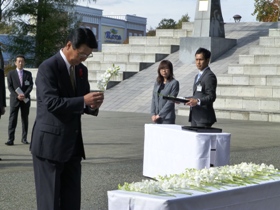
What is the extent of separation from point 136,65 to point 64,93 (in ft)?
83.2

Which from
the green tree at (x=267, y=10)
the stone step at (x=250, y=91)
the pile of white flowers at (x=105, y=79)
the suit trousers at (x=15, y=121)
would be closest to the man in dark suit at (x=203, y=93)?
the pile of white flowers at (x=105, y=79)

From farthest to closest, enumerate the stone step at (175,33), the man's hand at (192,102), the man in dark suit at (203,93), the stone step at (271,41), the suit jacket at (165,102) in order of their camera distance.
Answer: the stone step at (175,33) < the stone step at (271,41) < the suit jacket at (165,102) < the man in dark suit at (203,93) < the man's hand at (192,102)

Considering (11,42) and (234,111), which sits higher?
(11,42)

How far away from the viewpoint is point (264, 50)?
27594 millimetres

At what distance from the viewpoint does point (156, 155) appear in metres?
10.7

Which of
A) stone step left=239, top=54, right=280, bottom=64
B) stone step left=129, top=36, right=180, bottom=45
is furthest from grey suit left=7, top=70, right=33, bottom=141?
stone step left=129, top=36, right=180, bottom=45

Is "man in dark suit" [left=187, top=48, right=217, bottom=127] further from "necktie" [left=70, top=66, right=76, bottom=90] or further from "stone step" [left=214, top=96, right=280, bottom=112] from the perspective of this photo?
"stone step" [left=214, top=96, right=280, bottom=112]

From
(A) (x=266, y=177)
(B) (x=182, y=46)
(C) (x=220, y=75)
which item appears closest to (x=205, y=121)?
(A) (x=266, y=177)

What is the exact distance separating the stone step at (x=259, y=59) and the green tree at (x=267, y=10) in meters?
24.8

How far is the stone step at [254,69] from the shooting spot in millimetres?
25625

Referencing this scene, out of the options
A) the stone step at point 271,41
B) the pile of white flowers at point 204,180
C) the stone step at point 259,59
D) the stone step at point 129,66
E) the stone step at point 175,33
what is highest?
the stone step at point 175,33

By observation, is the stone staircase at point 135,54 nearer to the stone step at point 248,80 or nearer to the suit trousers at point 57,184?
the stone step at point 248,80

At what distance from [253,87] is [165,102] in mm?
14079

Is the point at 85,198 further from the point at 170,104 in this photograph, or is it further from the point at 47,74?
the point at 47,74
